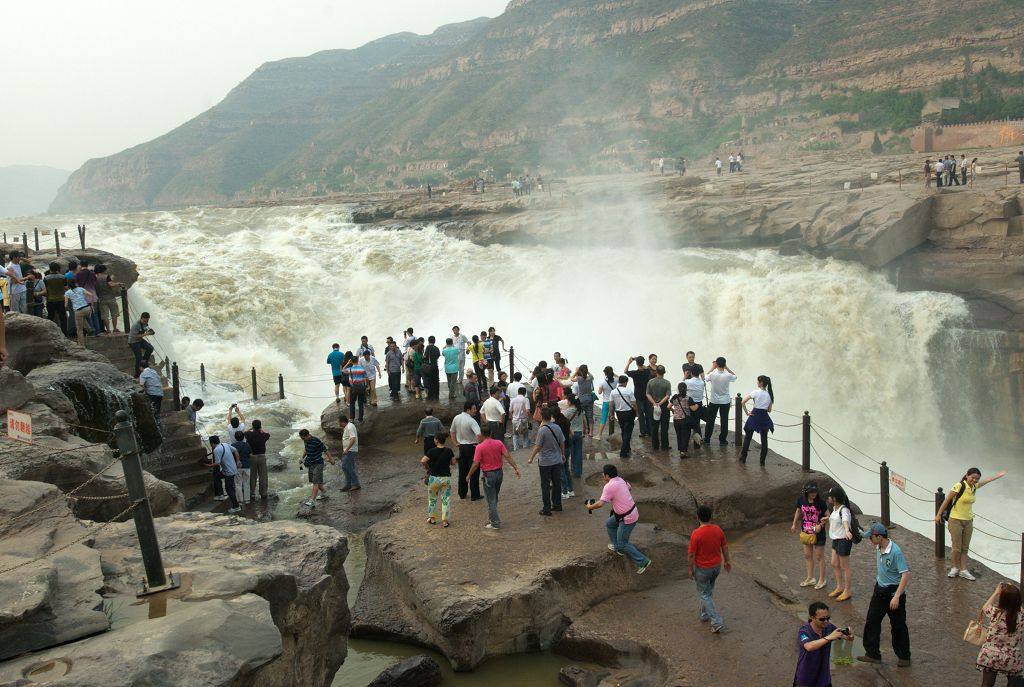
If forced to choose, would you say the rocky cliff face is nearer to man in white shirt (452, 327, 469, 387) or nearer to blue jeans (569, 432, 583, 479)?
man in white shirt (452, 327, 469, 387)

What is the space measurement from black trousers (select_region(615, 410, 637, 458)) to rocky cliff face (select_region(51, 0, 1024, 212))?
5998 cm

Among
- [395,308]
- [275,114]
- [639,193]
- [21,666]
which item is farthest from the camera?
[275,114]

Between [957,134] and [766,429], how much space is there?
126 feet

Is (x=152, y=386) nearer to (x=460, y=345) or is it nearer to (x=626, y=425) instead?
(x=460, y=345)

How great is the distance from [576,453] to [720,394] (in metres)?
2.47

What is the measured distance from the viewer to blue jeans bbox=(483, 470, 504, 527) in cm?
1017

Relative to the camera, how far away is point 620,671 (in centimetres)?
812

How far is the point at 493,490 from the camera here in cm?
1028

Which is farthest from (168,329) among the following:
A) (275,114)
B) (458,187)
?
(275,114)

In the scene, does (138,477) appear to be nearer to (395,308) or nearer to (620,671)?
(620,671)

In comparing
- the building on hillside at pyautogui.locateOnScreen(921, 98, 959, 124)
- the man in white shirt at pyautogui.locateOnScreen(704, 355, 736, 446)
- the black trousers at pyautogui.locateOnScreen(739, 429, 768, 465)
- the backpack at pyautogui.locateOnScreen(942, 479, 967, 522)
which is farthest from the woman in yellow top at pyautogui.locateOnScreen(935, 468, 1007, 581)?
the building on hillside at pyautogui.locateOnScreen(921, 98, 959, 124)

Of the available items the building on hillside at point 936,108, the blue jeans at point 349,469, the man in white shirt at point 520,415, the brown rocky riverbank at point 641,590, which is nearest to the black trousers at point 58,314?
the blue jeans at point 349,469

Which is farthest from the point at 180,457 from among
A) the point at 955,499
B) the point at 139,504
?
the point at 955,499

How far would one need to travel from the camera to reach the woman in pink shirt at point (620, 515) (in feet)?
29.7
